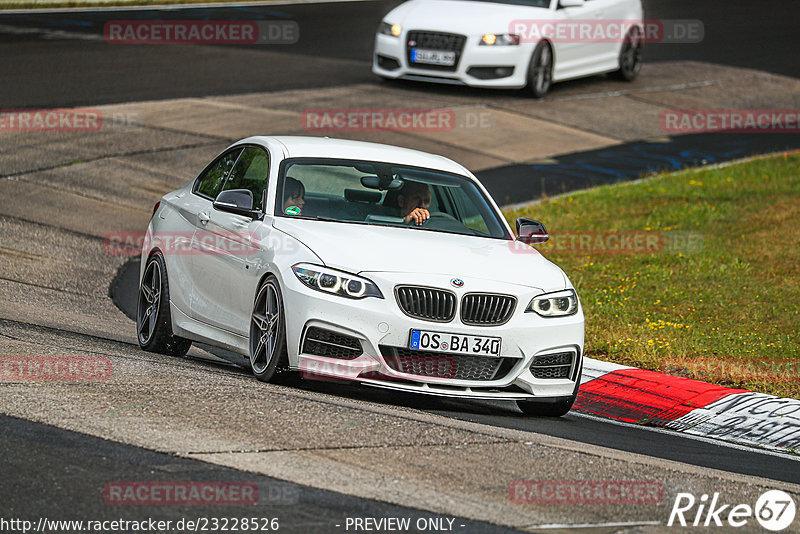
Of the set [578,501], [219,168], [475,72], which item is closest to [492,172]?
[475,72]

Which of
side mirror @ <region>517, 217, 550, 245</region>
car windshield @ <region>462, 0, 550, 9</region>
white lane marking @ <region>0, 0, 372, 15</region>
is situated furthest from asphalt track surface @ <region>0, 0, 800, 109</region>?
side mirror @ <region>517, 217, 550, 245</region>

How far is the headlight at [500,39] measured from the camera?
21.8 m

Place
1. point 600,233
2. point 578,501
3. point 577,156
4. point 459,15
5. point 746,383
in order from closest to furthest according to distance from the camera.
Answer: point 578,501 < point 746,383 < point 600,233 < point 577,156 < point 459,15

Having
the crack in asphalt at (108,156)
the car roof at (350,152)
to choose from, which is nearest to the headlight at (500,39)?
the crack in asphalt at (108,156)

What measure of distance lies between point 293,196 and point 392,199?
0.69 metres

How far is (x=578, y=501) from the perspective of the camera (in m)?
6.26

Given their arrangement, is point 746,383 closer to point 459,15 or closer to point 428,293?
point 428,293

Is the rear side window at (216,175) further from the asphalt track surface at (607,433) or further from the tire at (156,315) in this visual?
the asphalt track surface at (607,433)

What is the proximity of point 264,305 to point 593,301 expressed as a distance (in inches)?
199

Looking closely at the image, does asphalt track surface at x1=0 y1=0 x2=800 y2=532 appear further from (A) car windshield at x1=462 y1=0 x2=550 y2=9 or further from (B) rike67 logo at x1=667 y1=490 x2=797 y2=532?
(A) car windshield at x1=462 y1=0 x2=550 y2=9

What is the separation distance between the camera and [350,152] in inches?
379

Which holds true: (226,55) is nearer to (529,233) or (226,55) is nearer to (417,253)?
(529,233)

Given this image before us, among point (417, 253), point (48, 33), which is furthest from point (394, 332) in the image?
point (48, 33)

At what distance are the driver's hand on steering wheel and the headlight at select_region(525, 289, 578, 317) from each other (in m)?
1.21
